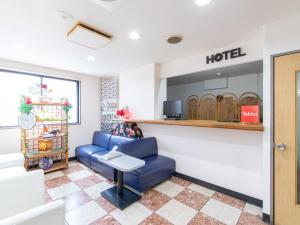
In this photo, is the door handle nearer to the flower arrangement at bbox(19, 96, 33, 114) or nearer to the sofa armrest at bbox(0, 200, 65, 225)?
the sofa armrest at bbox(0, 200, 65, 225)

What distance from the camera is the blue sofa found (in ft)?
8.18

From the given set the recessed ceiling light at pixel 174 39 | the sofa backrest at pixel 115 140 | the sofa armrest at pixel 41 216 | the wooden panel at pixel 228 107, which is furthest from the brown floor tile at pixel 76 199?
the wooden panel at pixel 228 107

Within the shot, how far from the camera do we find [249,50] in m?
2.24

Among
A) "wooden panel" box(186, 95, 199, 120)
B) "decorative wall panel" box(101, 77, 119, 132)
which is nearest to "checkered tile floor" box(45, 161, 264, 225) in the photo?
"decorative wall panel" box(101, 77, 119, 132)

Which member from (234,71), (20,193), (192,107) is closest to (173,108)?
(234,71)

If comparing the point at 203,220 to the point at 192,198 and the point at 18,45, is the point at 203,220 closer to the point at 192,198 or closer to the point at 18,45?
the point at 192,198

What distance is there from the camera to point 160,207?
2.17 m

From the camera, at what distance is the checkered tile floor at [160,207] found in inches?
75.4

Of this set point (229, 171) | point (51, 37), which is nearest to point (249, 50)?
point (229, 171)

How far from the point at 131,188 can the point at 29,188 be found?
154 cm

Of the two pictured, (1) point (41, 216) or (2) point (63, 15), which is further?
(2) point (63, 15)

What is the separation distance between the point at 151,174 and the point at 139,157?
0.51 m

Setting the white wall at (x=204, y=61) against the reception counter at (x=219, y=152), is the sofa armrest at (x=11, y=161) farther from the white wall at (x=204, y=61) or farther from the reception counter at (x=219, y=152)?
the white wall at (x=204, y=61)

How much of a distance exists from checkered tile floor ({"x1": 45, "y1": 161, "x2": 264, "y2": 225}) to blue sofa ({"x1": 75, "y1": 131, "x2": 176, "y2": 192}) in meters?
0.18
